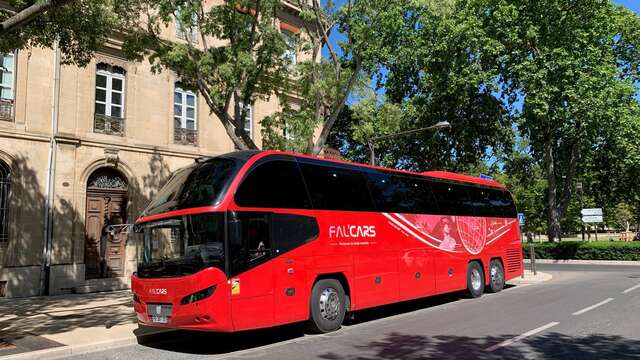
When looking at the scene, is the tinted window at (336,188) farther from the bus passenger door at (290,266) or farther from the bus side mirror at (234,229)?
the bus side mirror at (234,229)

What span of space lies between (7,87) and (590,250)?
32.2m

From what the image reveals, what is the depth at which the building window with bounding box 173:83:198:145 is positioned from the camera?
22.0 metres

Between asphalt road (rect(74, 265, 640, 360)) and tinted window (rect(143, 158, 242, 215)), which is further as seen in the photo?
tinted window (rect(143, 158, 242, 215))

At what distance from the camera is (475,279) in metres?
15.3

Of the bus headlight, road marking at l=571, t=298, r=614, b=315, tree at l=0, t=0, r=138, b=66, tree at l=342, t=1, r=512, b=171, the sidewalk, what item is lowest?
road marking at l=571, t=298, r=614, b=315

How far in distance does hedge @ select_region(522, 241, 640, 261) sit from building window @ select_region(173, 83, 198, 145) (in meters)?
24.3

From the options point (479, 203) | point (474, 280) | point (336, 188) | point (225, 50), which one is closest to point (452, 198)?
point (479, 203)

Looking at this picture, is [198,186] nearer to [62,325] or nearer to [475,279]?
[62,325]

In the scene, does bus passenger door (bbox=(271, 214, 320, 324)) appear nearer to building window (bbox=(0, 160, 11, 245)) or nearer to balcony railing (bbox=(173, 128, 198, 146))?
building window (bbox=(0, 160, 11, 245))

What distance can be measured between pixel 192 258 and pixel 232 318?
114 cm

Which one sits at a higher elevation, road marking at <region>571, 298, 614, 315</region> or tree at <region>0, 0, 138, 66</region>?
tree at <region>0, 0, 138, 66</region>

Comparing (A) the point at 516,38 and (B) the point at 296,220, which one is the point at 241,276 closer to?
(B) the point at 296,220

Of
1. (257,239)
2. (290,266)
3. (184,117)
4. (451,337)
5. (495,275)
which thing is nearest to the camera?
(257,239)

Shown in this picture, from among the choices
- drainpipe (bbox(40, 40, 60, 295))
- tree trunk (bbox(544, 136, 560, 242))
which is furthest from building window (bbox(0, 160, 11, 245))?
tree trunk (bbox(544, 136, 560, 242))
